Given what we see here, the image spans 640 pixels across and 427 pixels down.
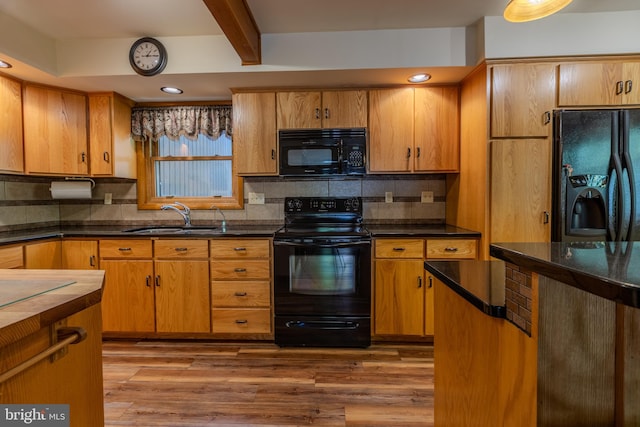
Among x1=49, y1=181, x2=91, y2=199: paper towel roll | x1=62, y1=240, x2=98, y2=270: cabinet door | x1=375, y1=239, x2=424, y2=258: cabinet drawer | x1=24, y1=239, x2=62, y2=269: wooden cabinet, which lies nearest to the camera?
x1=24, y1=239, x2=62, y2=269: wooden cabinet

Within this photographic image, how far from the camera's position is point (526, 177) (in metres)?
2.25

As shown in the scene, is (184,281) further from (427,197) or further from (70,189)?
(427,197)

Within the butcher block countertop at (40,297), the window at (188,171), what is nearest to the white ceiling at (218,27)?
the window at (188,171)

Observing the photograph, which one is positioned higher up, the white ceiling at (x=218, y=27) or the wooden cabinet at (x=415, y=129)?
the white ceiling at (x=218, y=27)

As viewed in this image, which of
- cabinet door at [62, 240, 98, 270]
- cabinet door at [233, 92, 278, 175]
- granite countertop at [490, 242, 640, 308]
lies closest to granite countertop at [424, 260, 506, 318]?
granite countertop at [490, 242, 640, 308]

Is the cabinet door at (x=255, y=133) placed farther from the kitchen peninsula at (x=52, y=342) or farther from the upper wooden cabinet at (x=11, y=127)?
the kitchen peninsula at (x=52, y=342)

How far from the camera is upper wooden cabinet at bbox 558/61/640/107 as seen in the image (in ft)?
7.16

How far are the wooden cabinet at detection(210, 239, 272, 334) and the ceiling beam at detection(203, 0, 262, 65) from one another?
1337 mm

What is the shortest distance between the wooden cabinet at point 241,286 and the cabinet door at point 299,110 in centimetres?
99

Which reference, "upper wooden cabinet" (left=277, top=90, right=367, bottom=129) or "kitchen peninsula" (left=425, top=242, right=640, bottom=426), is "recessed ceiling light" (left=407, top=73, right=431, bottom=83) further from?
"kitchen peninsula" (left=425, top=242, right=640, bottom=426)

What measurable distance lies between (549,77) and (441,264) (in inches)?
68.2

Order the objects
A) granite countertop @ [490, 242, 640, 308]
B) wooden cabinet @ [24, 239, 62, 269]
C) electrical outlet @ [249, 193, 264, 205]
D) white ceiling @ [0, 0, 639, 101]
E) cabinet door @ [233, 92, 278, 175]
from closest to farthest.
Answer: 1. granite countertop @ [490, 242, 640, 308]
2. white ceiling @ [0, 0, 639, 101]
3. wooden cabinet @ [24, 239, 62, 269]
4. cabinet door @ [233, 92, 278, 175]
5. electrical outlet @ [249, 193, 264, 205]

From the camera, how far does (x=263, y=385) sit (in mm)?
2029

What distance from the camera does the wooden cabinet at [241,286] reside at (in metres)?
2.55
